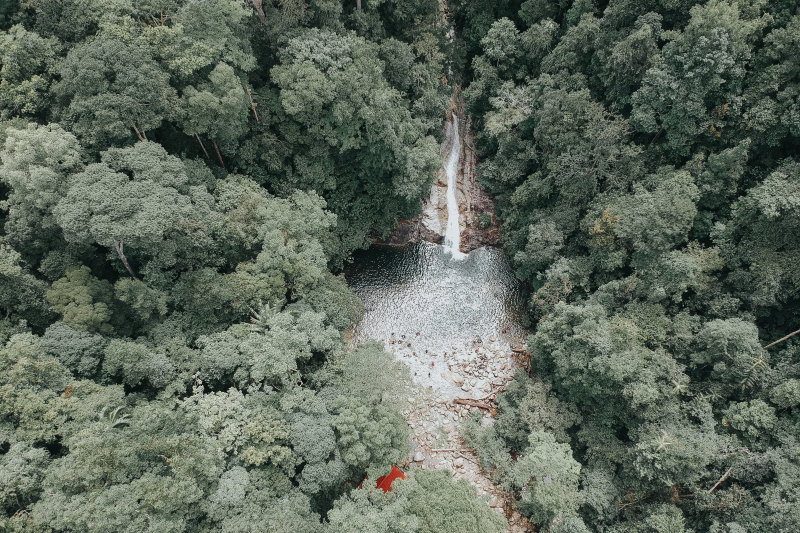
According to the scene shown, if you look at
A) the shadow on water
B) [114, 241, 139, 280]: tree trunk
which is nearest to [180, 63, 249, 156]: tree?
[114, 241, 139, 280]: tree trunk

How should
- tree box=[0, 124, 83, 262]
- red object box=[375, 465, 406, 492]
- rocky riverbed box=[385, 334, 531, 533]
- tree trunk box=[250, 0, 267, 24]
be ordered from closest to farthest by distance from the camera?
tree box=[0, 124, 83, 262], red object box=[375, 465, 406, 492], rocky riverbed box=[385, 334, 531, 533], tree trunk box=[250, 0, 267, 24]

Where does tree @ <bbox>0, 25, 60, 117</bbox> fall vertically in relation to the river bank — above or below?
above

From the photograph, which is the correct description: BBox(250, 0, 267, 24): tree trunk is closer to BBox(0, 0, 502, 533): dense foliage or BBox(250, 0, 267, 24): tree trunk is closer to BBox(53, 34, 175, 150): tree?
BBox(0, 0, 502, 533): dense foliage

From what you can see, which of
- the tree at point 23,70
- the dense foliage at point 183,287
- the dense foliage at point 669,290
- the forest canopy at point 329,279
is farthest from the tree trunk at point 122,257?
the dense foliage at point 669,290

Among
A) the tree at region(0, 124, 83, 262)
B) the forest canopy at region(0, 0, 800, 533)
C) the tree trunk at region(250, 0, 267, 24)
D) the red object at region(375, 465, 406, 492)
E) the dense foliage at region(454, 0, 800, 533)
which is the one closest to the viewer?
the forest canopy at region(0, 0, 800, 533)

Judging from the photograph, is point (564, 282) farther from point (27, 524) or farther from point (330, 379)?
point (27, 524)

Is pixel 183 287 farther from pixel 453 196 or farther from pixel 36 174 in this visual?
pixel 453 196

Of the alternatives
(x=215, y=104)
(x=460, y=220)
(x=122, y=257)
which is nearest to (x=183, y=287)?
(x=122, y=257)

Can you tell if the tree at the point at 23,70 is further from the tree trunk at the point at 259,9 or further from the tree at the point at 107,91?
the tree trunk at the point at 259,9
